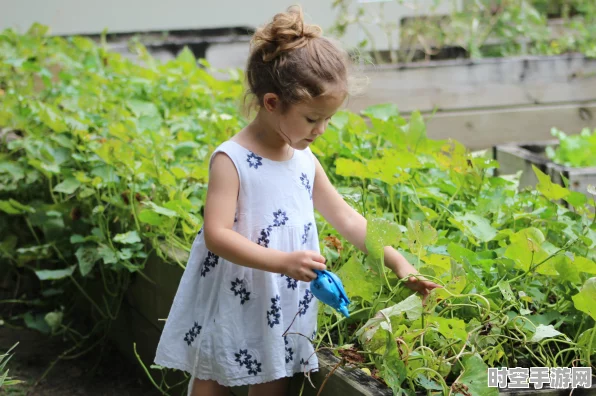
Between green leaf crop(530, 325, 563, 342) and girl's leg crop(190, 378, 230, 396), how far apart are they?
602 millimetres

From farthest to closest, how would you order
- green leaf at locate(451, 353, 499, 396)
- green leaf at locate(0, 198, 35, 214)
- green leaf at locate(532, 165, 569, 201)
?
green leaf at locate(0, 198, 35, 214) → green leaf at locate(532, 165, 569, 201) → green leaf at locate(451, 353, 499, 396)

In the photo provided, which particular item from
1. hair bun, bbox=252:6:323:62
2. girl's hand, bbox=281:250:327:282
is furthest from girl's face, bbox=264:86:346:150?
girl's hand, bbox=281:250:327:282

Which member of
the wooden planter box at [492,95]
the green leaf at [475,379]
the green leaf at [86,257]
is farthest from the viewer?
the wooden planter box at [492,95]

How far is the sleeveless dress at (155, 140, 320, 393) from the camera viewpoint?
5.14 ft

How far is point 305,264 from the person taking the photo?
4.62 feet

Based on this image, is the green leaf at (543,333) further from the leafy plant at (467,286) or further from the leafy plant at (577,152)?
the leafy plant at (577,152)

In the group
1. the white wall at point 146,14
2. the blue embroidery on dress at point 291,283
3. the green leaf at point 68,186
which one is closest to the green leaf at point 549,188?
the blue embroidery on dress at point 291,283

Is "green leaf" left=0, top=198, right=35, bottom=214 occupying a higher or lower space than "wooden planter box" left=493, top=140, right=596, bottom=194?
higher

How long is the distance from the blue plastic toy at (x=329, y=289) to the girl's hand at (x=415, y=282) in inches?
6.6

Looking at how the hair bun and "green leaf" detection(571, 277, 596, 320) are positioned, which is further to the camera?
the hair bun

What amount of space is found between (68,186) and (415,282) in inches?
50.9

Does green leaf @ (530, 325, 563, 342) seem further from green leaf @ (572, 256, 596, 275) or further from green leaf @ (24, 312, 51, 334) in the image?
green leaf @ (24, 312, 51, 334)

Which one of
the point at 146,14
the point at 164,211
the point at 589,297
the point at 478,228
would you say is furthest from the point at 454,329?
the point at 146,14

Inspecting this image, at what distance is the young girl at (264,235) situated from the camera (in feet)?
4.98
